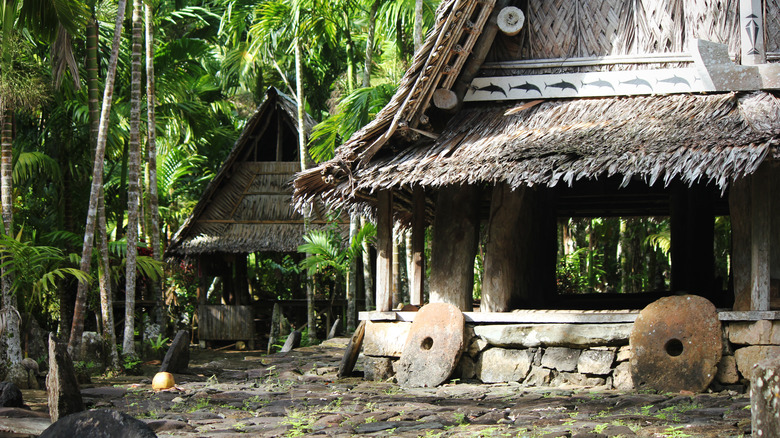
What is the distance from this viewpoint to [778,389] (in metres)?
3.42

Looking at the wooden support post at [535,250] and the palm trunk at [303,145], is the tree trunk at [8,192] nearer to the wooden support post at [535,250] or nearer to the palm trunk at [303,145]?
the wooden support post at [535,250]

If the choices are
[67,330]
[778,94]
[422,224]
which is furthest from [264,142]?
[778,94]

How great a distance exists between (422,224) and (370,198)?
70 cm

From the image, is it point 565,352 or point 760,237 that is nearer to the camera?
point 760,237

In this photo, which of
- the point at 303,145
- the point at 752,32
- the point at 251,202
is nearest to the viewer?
the point at 752,32

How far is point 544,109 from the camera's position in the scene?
26.5ft

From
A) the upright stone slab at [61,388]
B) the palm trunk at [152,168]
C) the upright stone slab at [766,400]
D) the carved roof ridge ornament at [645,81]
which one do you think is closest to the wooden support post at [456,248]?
the carved roof ridge ornament at [645,81]

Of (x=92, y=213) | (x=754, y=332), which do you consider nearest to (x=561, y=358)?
(x=754, y=332)

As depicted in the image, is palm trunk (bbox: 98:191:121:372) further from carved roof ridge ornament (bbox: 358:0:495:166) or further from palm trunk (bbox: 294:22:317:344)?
palm trunk (bbox: 294:22:317:344)

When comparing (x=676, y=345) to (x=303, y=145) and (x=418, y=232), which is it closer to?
(x=418, y=232)

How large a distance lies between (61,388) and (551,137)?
179 inches

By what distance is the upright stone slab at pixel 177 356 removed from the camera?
29.6 feet

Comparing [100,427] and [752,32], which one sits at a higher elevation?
[752,32]

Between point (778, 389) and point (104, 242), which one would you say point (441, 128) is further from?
→ point (778, 389)
